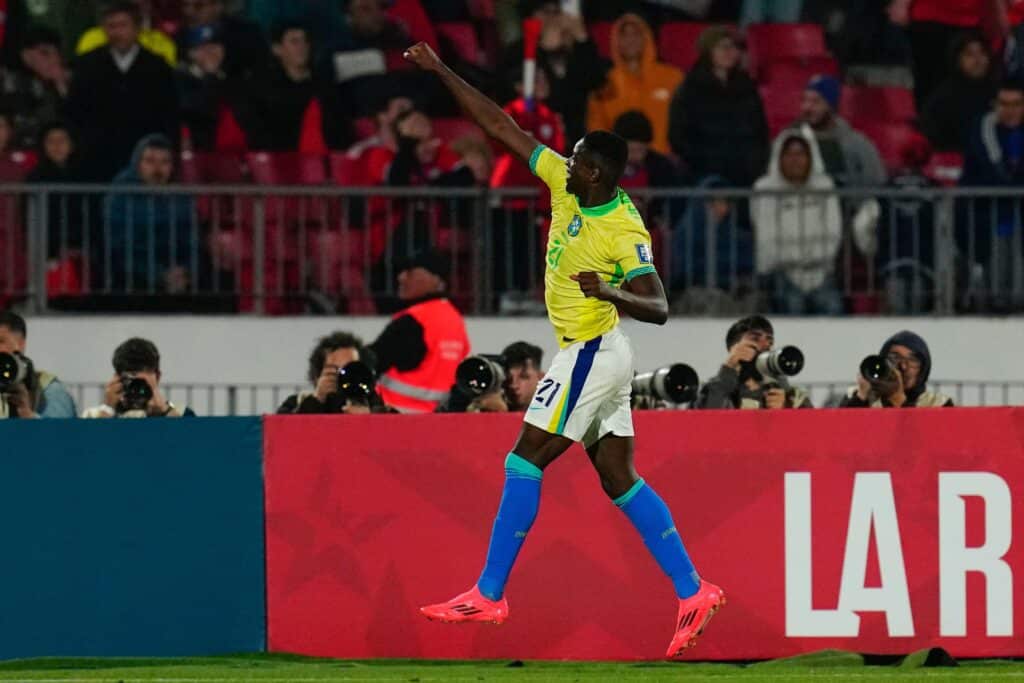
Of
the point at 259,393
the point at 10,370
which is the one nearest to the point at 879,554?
the point at 10,370

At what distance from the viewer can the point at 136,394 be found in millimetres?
12297

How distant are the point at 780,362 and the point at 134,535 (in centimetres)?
331

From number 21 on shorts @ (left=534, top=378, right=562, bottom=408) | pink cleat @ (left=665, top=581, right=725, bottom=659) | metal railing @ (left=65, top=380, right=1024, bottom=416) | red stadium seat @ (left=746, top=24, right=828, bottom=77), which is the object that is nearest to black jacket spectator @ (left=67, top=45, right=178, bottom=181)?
metal railing @ (left=65, top=380, right=1024, bottom=416)

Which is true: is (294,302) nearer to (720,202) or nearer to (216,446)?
(720,202)

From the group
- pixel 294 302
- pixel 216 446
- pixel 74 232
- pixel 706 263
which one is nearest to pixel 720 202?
pixel 706 263

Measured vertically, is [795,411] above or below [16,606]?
above

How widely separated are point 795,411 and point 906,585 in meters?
0.97

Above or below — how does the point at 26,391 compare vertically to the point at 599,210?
below

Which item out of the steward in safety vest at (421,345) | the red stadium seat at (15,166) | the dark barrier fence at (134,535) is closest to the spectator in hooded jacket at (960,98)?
the steward in safety vest at (421,345)

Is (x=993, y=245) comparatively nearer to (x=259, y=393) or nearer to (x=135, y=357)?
(x=259, y=393)

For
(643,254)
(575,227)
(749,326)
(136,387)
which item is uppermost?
(575,227)

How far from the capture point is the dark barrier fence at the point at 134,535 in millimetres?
11633

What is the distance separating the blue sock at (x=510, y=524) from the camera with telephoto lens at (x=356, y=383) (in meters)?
2.04

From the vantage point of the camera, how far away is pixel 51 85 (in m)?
17.4
